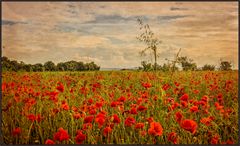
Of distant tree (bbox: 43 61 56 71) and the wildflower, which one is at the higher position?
distant tree (bbox: 43 61 56 71)

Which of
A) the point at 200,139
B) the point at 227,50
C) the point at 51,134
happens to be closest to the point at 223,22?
the point at 227,50

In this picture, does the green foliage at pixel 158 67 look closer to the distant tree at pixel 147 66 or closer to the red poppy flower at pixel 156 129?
the distant tree at pixel 147 66

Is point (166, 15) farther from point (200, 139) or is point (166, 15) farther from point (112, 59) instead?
point (200, 139)

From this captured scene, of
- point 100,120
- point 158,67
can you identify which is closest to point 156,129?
point 100,120

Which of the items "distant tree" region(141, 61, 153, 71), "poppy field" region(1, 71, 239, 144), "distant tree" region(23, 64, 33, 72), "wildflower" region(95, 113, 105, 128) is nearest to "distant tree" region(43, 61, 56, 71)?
→ "poppy field" region(1, 71, 239, 144)

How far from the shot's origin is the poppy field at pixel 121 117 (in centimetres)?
258

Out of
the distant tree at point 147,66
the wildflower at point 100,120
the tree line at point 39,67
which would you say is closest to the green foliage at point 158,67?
the distant tree at point 147,66

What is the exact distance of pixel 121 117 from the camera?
3.08 m

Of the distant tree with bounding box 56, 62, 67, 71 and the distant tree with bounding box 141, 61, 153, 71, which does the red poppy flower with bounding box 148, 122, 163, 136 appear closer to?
the distant tree with bounding box 141, 61, 153, 71

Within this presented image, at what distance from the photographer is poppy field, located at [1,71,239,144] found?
258 centimetres

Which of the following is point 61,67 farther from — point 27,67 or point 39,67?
point 27,67

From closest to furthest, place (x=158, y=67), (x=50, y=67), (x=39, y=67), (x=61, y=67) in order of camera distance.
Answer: (x=158, y=67) → (x=50, y=67) → (x=61, y=67) → (x=39, y=67)

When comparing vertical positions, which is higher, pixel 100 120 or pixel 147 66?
pixel 147 66

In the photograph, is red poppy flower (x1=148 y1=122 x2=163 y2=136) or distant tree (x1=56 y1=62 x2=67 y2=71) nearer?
red poppy flower (x1=148 y1=122 x2=163 y2=136)
